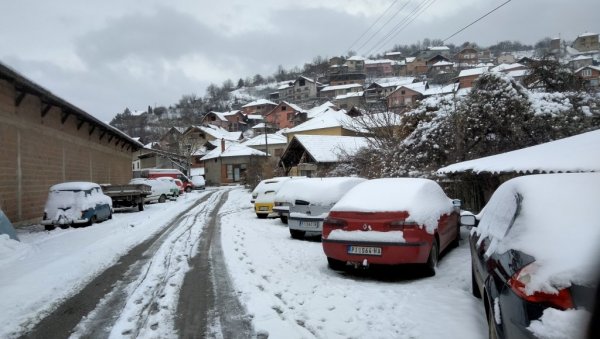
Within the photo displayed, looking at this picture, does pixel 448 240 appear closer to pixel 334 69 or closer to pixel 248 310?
pixel 248 310

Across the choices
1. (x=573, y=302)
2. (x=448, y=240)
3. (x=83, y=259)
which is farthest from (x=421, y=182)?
(x=83, y=259)

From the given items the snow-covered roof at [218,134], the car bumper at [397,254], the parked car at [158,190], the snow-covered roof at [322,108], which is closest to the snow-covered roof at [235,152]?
the snow-covered roof at [322,108]

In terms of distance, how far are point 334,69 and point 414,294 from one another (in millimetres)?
126006

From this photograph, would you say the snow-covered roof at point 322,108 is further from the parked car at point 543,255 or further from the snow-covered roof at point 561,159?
the parked car at point 543,255

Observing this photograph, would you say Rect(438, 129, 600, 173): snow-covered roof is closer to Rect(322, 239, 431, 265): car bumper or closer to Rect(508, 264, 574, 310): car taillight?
Rect(322, 239, 431, 265): car bumper

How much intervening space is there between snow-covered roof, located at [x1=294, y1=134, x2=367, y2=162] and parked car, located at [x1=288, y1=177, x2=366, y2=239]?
20177 mm

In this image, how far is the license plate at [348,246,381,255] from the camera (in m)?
6.66

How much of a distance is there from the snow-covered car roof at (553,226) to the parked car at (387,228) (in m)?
2.34

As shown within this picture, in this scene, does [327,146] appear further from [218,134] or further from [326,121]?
[218,134]

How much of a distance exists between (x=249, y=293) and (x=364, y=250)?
1.86 metres

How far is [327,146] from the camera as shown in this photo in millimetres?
34312

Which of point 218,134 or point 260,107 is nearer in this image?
point 218,134

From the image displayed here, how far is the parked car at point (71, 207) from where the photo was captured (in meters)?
15.5

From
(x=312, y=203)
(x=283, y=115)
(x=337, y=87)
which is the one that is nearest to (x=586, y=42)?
(x=337, y=87)
